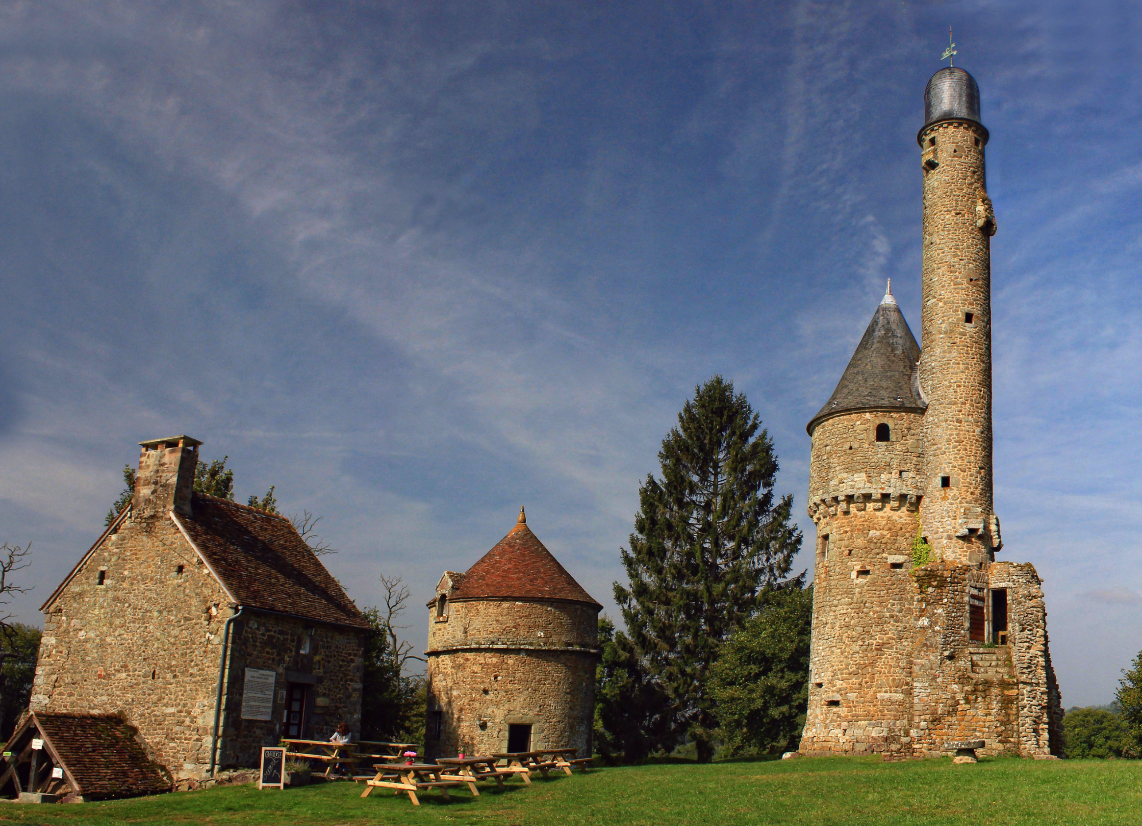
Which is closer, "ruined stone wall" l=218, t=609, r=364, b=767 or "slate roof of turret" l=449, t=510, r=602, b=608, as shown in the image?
"ruined stone wall" l=218, t=609, r=364, b=767

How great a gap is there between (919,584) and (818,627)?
372 centimetres

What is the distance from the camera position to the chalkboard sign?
18562 mm

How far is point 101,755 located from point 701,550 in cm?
2439

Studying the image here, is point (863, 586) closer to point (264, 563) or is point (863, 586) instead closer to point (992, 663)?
point (992, 663)

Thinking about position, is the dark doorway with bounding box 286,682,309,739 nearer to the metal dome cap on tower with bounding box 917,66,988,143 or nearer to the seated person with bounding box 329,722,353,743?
the seated person with bounding box 329,722,353,743

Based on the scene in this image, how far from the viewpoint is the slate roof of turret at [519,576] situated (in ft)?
92.0

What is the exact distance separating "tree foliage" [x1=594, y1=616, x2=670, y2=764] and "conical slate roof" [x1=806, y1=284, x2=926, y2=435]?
13.8 m

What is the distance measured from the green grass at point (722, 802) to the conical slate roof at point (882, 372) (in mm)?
11025

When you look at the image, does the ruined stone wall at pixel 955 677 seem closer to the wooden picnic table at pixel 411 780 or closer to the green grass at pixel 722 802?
the green grass at pixel 722 802

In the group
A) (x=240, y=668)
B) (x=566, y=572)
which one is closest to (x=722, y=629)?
(x=566, y=572)

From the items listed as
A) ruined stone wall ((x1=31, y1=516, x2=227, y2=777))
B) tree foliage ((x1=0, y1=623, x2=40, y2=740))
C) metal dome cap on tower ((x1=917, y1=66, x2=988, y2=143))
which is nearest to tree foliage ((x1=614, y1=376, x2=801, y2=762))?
metal dome cap on tower ((x1=917, y1=66, x2=988, y2=143))

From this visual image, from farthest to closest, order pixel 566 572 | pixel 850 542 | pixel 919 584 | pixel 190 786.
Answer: pixel 566 572 < pixel 850 542 < pixel 919 584 < pixel 190 786

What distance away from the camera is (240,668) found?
20297mm

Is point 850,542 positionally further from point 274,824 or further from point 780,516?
point 274,824
